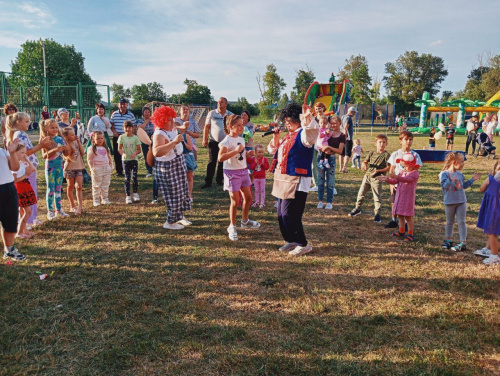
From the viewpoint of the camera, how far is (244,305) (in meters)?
3.62

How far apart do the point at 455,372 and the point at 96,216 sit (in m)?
6.23

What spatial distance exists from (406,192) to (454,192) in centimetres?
65

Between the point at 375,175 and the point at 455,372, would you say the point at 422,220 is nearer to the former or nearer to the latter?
the point at 375,175

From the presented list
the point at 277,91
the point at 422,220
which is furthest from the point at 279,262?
the point at 277,91

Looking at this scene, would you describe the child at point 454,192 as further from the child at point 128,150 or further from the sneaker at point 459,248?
the child at point 128,150

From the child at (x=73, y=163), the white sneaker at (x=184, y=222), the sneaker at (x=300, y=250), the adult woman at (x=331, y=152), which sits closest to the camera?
the sneaker at (x=300, y=250)

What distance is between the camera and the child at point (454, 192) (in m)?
4.95

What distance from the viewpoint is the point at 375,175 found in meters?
6.09

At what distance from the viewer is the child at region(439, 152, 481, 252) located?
4.95 m

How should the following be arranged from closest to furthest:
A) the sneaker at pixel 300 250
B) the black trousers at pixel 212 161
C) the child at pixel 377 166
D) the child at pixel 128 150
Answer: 1. the sneaker at pixel 300 250
2. the child at pixel 377 166
3. the child at pixel 128 150
4. the black trousers at pixel 212 161

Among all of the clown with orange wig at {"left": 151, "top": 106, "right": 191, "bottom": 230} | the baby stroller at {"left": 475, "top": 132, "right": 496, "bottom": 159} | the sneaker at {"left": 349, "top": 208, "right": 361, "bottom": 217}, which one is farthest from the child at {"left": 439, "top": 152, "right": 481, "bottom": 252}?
the baby stroller at {"left": 475, "top": 132, "right": 496, "bottom": 159}

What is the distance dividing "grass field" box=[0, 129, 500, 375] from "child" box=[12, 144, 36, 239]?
282mm

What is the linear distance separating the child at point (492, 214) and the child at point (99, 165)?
6.89 meters

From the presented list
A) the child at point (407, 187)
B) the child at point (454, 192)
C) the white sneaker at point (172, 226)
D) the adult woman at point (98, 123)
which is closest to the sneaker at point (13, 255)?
the white sneaker at point (172, 226)
